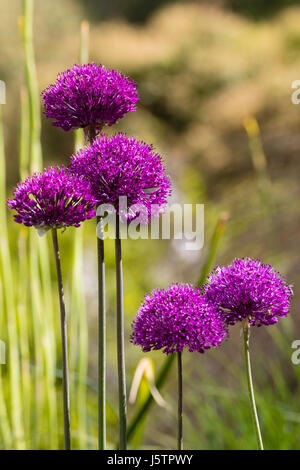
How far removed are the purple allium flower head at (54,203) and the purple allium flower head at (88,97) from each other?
27 mm

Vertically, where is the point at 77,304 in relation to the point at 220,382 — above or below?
above

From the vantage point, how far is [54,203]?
26 cm

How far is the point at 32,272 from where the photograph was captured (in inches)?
25.4

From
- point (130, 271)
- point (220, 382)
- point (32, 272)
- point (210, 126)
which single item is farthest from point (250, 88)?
point (32, 272)

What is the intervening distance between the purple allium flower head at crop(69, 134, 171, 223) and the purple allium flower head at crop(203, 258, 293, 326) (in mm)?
43

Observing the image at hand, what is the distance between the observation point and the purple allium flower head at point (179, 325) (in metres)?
0.26

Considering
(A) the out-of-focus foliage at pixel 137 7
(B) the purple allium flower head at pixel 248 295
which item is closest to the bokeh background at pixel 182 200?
(A) the out-of-focus foliage at pixel 137 7

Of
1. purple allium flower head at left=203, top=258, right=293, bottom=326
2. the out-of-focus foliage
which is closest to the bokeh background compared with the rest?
the out-of-focus foliage

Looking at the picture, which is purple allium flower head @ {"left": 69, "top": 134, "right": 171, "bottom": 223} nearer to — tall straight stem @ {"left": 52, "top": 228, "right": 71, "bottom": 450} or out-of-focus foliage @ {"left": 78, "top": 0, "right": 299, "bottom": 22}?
tall straight stem @ {"left": 52, "top": 228, "right": 71, "bottom": 450}

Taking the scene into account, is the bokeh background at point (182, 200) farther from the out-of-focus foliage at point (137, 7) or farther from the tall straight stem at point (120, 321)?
the tall straight stem at point (120, 321)

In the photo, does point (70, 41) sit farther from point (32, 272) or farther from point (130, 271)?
point (32, 272)

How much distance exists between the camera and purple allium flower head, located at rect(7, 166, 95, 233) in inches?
10.0

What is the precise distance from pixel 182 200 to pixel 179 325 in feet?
4.57
